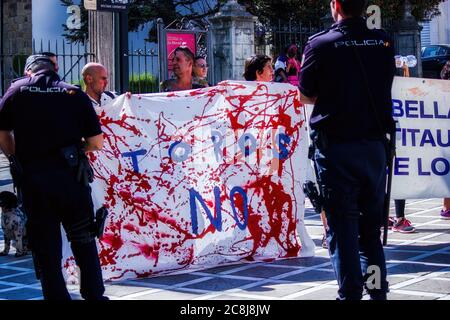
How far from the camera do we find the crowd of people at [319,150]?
473 cm

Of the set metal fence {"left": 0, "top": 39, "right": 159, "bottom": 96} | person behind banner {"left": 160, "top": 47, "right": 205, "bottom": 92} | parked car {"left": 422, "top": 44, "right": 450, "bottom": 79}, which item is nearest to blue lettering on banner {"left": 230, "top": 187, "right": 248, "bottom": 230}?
person behind banner {"left": 160, "top": 47, "right": 205, "bottom": 92}

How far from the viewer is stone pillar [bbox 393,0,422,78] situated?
23.2 m

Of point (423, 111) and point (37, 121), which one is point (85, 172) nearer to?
point (37, 121)

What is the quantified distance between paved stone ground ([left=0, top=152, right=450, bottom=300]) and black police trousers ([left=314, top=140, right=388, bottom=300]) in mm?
736

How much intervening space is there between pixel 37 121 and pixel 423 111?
174 inches

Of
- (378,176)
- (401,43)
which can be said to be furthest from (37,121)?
(401,43)

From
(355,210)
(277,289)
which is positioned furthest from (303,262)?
(355,210)

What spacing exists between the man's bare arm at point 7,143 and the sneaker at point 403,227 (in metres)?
4.63

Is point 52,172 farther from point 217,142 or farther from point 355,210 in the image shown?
point 217,142

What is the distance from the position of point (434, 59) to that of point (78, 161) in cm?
2687

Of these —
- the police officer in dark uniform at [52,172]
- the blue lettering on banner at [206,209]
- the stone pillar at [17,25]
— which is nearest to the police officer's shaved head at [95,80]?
the blue lettering on banner at [206,209]

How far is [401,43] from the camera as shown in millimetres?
23422

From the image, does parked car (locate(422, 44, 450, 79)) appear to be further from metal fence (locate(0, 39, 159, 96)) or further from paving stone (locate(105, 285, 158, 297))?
paving stone (locate(105, 285, 158, 297))
